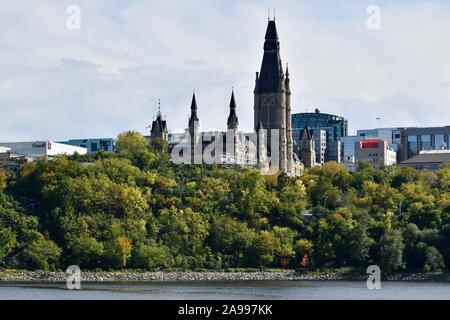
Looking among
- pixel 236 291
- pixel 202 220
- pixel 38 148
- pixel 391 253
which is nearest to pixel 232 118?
pixel 38 148

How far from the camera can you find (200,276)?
9956 centimetres

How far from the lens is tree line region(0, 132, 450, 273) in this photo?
333 feet

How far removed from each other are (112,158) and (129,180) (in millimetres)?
9487

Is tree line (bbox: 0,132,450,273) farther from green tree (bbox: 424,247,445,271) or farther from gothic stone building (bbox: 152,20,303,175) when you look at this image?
gothic stone building (bbox: 152,20,303,175)

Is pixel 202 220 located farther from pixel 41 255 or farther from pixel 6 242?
pixel 6 242

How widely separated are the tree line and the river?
1083 centimetres

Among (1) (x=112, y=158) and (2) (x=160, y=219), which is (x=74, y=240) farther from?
(1) (x=112, y=158)

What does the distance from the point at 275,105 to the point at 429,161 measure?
2563cm

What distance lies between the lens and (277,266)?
351 ft

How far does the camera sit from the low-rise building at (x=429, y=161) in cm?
16712

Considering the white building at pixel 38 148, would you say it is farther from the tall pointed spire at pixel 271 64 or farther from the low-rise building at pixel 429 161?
the low-rise building at pixel 429 161

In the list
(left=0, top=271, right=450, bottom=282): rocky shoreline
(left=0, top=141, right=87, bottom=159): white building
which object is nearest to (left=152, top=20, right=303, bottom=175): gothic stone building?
(left=0, top=141, right=87, bottom=159): white building

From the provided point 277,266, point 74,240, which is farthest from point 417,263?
point 74,240

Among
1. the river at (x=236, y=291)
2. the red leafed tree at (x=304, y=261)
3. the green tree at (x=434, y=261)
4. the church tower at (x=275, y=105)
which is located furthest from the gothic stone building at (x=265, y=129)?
the river at (x=236, y=291)
